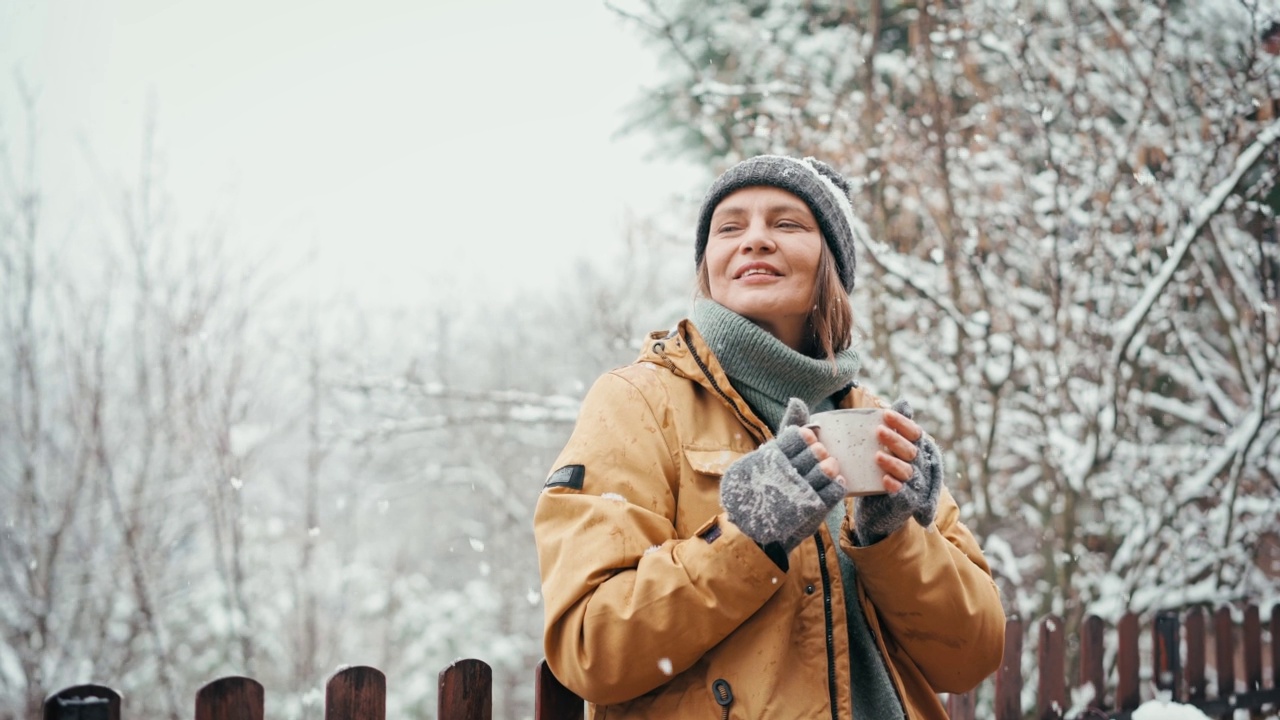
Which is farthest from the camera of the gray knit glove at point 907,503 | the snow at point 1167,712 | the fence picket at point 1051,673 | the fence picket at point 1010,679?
the fence picket at point 1051,673

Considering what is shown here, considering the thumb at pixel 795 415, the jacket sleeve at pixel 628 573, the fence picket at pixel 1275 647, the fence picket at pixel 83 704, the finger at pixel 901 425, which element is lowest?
the fence picket at pixel 1275 647

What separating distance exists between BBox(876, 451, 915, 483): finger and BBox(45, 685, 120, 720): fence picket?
46.5 inches

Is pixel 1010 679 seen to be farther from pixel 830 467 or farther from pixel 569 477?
pixel 569 477

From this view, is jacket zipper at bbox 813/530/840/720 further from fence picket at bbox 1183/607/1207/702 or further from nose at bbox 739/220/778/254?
fence picket at bbox 1183/607/1207/702

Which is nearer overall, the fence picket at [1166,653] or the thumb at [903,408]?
the thumb at [903,408]

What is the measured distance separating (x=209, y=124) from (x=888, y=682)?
Result: 9396 mm

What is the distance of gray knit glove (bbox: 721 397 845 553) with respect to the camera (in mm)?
1214

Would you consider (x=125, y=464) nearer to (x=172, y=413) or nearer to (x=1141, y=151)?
(x=172, y=413)

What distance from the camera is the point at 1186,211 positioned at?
3547mm

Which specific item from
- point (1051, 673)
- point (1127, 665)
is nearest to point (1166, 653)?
point (1127, 665)

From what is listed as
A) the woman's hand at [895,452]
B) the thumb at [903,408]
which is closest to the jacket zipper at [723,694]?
the woman's hand at [895,452]

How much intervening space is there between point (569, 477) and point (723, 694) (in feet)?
1.34

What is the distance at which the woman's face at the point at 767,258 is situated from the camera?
1641 mm

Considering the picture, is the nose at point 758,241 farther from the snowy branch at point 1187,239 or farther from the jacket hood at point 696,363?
the snowy branch at point 1187,239
